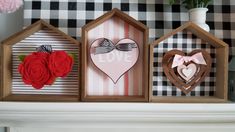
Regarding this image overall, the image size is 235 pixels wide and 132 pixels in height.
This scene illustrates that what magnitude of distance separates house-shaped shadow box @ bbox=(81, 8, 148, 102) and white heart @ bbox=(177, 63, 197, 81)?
0.14m

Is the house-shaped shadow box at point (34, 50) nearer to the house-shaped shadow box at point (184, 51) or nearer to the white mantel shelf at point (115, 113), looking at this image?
the white mantel shelf at point (115, 113)

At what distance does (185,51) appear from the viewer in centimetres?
99

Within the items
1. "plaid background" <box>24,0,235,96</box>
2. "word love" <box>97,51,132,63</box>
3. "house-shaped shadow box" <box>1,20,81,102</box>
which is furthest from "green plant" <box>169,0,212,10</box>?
"house-shaped shadow box" <box>1,20,81,102</box>

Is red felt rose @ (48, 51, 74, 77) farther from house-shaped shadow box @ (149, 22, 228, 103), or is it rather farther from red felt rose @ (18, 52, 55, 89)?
house-shaped shadow box @ (149, 22, 228, 103)

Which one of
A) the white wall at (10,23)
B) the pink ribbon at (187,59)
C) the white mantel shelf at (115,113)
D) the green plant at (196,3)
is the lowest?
the white mantel shelf at (115,113)

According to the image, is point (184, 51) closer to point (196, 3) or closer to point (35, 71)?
point (196, 3)

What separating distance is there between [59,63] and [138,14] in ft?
1.29

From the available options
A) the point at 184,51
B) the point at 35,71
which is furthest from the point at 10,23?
the point at 184,51

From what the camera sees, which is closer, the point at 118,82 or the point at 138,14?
the point at 118,82

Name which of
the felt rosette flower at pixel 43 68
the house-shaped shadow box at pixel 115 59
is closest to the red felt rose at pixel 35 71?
the felt rosette flower at pixel 43 68

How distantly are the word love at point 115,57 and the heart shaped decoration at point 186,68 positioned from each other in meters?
0.14

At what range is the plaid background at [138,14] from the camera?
40.7 inches

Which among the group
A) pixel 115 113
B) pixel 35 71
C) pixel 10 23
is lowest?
pixel 115 113

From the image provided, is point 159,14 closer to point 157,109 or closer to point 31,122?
point 157,109
